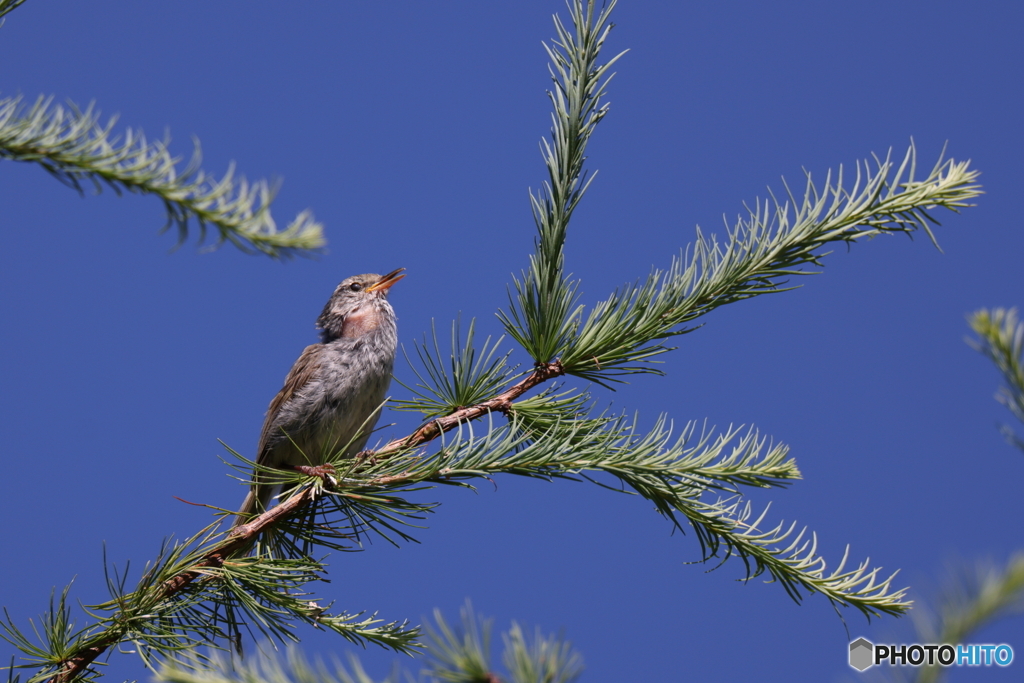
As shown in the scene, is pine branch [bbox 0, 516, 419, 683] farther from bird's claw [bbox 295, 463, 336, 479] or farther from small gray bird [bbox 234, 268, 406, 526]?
small gray bird [bbox 234, 268, 406, 526]

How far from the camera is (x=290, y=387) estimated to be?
5.07m

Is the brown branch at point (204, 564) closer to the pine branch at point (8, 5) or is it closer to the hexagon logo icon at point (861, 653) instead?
the hexagon logo icon at point (861, 653)

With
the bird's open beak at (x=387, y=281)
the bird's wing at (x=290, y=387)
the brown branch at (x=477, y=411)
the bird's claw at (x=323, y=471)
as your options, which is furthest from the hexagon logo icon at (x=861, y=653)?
the bird's open beak at (x=387, y=281)

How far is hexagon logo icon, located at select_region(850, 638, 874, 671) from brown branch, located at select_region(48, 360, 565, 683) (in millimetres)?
1219

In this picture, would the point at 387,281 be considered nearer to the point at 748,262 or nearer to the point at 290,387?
the point at 290,387

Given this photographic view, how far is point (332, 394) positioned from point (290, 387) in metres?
0.39

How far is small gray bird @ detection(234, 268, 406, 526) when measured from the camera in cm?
480

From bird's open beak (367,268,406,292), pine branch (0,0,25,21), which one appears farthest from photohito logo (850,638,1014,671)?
bird's open beak (367,268,406,292)

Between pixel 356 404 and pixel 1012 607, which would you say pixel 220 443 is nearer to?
pixel 356 404

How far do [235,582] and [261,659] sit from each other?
1.05 m

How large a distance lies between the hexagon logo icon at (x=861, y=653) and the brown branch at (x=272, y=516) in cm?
122

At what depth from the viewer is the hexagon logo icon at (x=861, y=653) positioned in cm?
230

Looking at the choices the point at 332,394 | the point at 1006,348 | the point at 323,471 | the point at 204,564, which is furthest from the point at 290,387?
the point at 1006,348

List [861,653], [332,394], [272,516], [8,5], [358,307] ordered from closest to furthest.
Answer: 1. [861,653]
2. [272,516]
3. [8,5]
4. [332,394]
5. [358,307]
